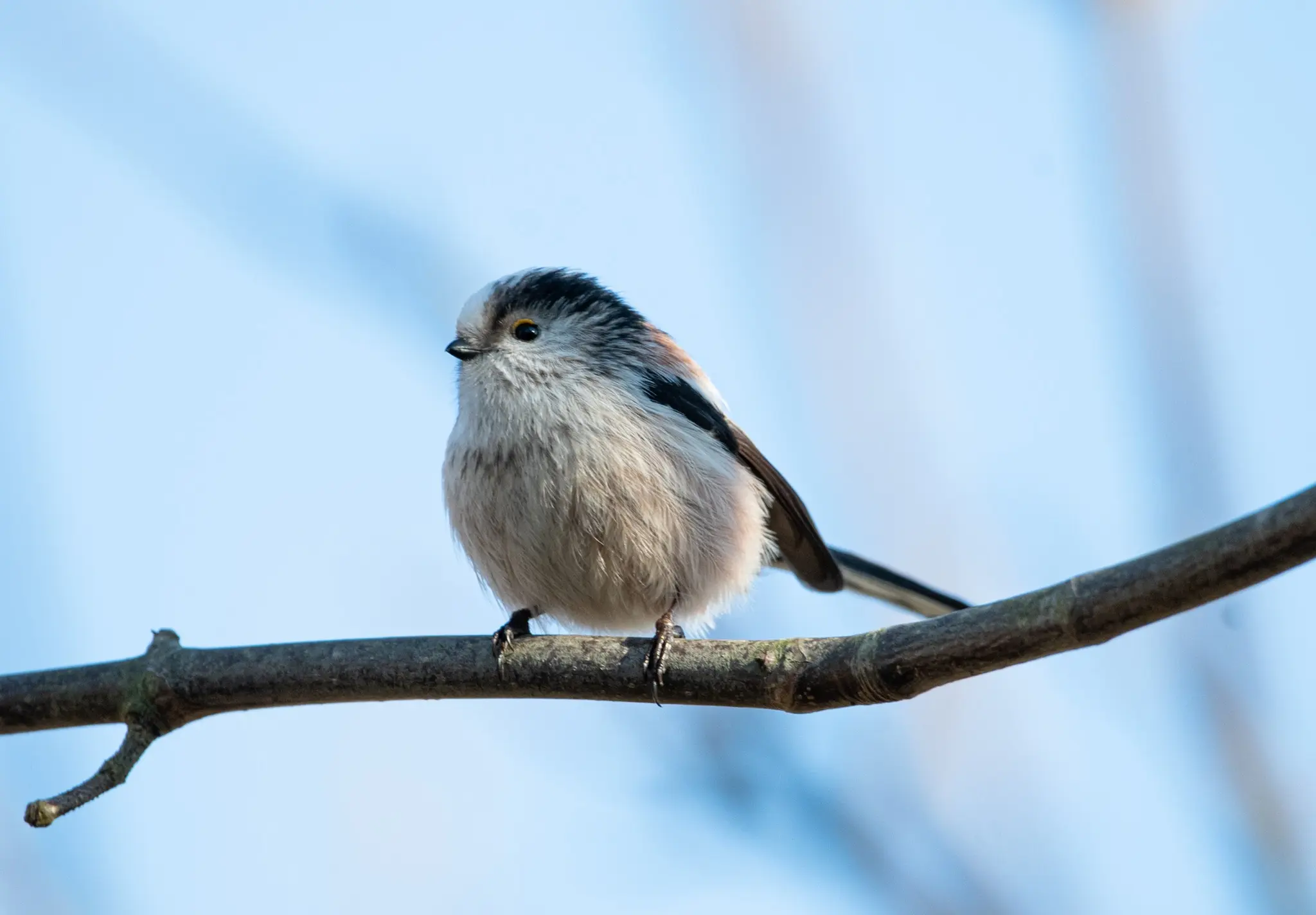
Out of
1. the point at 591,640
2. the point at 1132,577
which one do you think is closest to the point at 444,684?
the point at 591,640

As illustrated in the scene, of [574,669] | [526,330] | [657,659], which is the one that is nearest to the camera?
[657,659]

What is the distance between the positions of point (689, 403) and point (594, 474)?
69 centimetres

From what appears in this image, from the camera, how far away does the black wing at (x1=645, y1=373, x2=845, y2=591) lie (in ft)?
15.4

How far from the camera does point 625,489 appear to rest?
13.8 ft

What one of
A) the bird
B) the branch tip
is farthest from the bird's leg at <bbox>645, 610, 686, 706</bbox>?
the branch tip

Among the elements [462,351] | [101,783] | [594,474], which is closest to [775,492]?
[594,474]

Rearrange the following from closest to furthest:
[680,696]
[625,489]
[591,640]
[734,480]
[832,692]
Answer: [832,692] < [680,696] < [591,640] < [625,489] < [734,480]

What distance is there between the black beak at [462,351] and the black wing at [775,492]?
64 cm

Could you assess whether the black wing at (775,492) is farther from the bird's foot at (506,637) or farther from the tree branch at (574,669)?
the tree branch at (574,669)

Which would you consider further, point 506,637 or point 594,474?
point 594,474

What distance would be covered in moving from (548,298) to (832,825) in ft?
7.78

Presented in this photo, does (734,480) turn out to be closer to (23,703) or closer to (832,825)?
(832,825)

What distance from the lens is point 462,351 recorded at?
4629 millimetres

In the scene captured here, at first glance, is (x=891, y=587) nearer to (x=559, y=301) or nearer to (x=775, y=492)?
(x=775, y=492)
